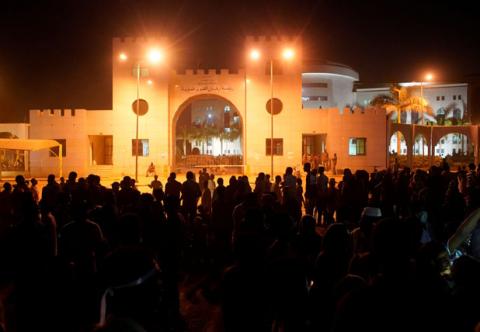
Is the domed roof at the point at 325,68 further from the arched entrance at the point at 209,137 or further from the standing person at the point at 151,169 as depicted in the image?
the standing person at the point at 151,169

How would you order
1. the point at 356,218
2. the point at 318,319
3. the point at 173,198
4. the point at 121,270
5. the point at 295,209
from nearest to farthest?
the point at 121,270 < the point at 318,319 < the point at 173,198 < the point at 295,209 < the point at 356,218

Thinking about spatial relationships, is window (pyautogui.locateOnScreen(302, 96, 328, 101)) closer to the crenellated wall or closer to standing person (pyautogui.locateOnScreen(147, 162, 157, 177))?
standing person (pyautogui.locateOnScreen(147, 162, 157, 177))

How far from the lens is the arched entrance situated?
38500mm

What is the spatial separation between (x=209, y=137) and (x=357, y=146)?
35.3m

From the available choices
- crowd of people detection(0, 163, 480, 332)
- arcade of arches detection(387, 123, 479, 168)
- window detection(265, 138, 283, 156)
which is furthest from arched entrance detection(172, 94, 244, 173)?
crowd of people detection(0, 163, 480, 332)

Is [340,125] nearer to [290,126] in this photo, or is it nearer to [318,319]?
[290,126]

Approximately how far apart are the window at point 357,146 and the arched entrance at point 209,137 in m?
8.52

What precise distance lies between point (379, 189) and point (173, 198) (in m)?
6.45

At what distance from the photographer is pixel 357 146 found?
123 feet

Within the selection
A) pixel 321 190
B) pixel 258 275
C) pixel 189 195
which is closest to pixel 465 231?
pixel 258 275

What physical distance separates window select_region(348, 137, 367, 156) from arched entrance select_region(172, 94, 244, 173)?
28.0 ft

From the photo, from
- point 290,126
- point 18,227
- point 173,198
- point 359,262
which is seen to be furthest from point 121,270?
point 290,126

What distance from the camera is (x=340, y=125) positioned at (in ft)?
121

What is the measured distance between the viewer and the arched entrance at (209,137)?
126 feet
